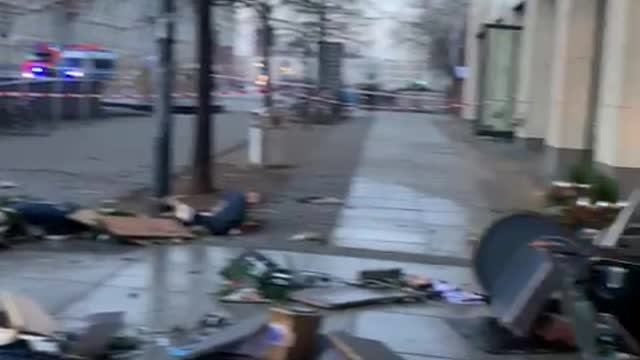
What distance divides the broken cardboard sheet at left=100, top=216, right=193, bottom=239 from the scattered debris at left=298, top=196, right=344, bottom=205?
361 centimetres

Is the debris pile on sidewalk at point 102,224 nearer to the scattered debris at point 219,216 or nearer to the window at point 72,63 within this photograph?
the scattered debris at point 219,216

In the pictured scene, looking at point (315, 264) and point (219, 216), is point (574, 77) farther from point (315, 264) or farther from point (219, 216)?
point (315, 264)

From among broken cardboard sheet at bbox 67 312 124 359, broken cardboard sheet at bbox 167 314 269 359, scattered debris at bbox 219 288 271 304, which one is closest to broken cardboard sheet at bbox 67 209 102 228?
scattered debris at bbox 219 288 271 304

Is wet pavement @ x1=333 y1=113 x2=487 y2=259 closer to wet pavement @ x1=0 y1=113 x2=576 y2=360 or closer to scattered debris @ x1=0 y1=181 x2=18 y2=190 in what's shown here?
wet pavement @ x1=0 y1=113 x2=576 y2=360

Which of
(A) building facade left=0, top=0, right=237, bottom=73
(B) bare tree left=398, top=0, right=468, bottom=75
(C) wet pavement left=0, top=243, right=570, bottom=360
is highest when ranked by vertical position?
(B) bare tree left=398, top=0, right=468, bottom=75

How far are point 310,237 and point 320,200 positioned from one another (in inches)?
126

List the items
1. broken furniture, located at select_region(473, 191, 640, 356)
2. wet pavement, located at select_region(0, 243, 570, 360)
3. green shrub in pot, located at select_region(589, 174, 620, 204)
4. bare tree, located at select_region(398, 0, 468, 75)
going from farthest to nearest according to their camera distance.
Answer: bare tree, located at select_region(398, 0, 468, 75), green shrub in pot, located at select_region(589, 174, 620, 204), wet pavement, located at select_region(0, 243, 570, 360), broken furniture, located at select_region(473, 191, 640, 356)

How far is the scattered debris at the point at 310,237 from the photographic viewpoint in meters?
10.5

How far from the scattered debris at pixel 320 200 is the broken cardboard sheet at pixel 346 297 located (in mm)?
5456

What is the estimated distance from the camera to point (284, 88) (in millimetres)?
43281

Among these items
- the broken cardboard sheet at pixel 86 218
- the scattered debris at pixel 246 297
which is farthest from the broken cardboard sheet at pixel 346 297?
the broken cardboard sheet at pixel 86 218

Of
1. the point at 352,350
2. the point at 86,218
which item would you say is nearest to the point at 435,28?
the point at 86,218

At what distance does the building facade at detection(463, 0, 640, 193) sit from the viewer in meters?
16.0

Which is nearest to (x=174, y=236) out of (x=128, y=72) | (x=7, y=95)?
(x=7, y=95)
